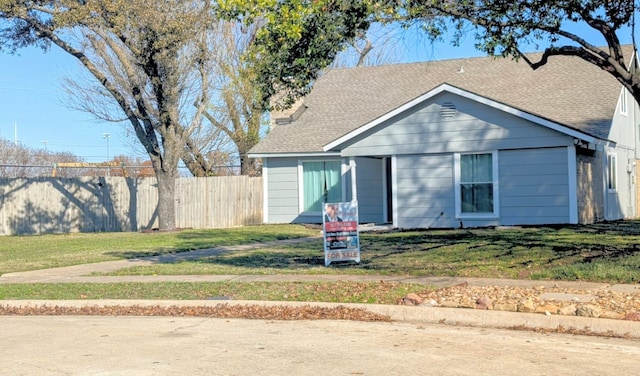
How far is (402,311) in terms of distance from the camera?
9.83 meters

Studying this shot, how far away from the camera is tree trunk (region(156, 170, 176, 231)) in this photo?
2650cm

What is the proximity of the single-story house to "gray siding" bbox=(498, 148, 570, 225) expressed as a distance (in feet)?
0.09

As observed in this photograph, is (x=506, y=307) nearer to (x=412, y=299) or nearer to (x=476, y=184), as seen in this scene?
(x=412, y=299)

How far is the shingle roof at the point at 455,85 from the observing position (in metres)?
23.8

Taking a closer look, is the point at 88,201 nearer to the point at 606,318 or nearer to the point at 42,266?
the point at 42,266

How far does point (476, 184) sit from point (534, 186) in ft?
5.50

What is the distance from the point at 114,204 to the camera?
2889 centimetres

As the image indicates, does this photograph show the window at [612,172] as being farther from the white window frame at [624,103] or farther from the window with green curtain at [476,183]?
the window with green curtain at [476,183]

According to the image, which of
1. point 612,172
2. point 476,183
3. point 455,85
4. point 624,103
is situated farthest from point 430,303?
point 624,103

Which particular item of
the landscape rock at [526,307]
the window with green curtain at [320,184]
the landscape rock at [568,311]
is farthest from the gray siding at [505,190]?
the landscape rock at [568,311]

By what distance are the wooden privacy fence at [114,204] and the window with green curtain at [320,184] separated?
3035mm

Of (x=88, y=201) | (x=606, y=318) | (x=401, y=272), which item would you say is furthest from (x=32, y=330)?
(x=88, y=201)

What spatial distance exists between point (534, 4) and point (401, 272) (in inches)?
195

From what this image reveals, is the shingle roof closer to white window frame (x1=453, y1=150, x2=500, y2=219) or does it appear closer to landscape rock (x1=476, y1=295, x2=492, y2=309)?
white window frame (x1=453, y1=150, x2=500, y2=219)
